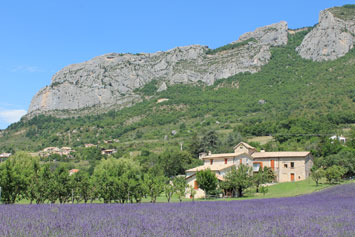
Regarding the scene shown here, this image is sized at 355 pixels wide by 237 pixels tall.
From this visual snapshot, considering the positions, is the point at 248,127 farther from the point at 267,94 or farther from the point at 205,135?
the point at 267,94

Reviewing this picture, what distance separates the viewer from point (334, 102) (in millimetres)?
97812

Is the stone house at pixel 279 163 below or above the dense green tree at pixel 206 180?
above

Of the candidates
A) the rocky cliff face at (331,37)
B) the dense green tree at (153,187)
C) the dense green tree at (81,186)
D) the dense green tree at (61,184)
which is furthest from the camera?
the rocky cliff face at (331,37)

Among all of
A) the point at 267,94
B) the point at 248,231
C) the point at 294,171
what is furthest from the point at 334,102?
the point at 248,231

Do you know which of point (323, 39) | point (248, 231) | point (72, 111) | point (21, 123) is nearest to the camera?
point (248, 231)

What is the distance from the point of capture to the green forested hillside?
86.5 m

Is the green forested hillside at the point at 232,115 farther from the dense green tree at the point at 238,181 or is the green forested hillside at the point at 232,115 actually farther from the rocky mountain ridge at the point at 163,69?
the dense green tree at the point at 238,181

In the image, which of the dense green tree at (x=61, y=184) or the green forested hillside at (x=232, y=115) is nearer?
the dense green tree at (x=61, y=184)

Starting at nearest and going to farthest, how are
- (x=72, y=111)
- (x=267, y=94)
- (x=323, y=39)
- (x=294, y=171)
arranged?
(x=294, y=171), (x=267, y=94), (x=323, y=39), (x=72, y=111)

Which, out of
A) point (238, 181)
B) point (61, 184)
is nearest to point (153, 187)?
point (61, 184)

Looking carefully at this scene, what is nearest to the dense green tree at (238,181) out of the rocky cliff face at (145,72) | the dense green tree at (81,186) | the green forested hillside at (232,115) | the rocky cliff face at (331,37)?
the dense green tree at (81,186)

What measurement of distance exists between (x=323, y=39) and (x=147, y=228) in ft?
491

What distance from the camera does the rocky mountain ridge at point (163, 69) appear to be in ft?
508

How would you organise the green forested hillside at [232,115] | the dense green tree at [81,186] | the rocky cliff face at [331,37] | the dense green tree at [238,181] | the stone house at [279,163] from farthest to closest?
the rocky cliff face at [331,37] < the green forested hillside at [232,115] < the stone house at [279,163] < the dense green tree at [238,181] < the dense green tree at [81,186]
